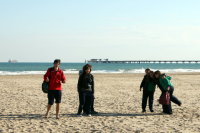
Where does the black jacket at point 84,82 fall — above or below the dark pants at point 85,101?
above

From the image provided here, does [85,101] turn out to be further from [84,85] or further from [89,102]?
[84,85]

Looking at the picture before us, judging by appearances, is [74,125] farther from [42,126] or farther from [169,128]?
[169,128]

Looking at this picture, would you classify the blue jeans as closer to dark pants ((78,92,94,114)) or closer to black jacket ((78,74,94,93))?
dark pants ((78,92,94,114))

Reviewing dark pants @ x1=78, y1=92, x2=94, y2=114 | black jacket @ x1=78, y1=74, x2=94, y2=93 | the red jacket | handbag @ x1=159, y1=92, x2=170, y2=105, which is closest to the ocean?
dark pants @ x1=78, y1=92, x2=94, y2=114

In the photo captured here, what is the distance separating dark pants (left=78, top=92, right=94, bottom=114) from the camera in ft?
29.9

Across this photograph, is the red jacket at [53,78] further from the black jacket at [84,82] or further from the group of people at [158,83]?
the group of people at [158,83]

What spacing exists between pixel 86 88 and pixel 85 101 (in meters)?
0.52

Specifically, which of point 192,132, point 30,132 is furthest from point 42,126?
point 192,132

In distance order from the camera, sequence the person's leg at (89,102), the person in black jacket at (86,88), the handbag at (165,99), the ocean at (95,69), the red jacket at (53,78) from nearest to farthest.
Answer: the red jacket at (53,78) → the person in black jacket at (86,88) → the person's leg at (89,102) → the handbag at (165,99) → the ocean at (95,69)

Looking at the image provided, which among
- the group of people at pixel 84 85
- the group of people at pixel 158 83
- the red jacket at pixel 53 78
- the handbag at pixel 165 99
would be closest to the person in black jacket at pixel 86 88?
the group of people at pixel 84 85

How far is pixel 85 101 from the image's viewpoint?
30.8 ft

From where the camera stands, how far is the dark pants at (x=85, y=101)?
9117 mm

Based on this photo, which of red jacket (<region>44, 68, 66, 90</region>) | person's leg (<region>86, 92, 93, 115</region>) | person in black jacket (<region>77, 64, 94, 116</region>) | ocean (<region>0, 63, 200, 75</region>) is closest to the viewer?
red jacket (<region>44, 68, 66, 90</region>)

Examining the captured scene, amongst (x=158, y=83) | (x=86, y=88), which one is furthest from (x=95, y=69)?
(x=86, y=88)
